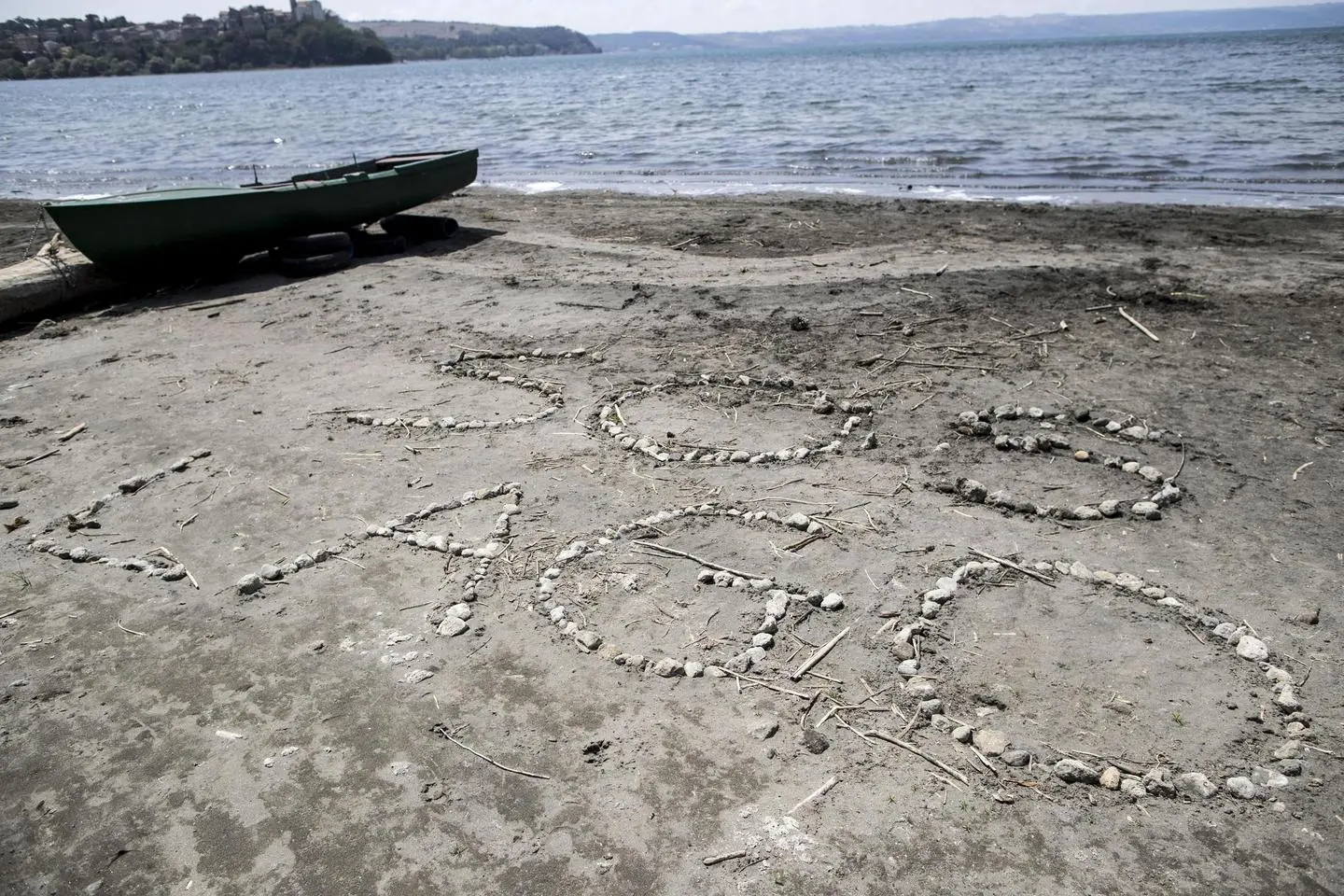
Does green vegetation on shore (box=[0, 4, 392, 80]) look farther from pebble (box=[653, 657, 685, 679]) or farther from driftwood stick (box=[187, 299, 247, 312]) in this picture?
pebble (box=[653, 657, 685, 679])

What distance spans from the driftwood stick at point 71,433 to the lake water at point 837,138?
12772mm

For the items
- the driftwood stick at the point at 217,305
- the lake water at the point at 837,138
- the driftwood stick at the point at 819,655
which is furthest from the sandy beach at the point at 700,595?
the lake water at the point at 837,138

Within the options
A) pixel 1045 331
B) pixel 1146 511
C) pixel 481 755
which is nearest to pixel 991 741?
pixel 481 755

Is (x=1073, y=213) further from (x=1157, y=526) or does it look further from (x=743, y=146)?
(x=743, y=146)

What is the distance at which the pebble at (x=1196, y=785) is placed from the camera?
3.36 metres

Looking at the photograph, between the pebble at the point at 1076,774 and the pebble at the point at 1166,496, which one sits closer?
the pebble at the point at 1076,774

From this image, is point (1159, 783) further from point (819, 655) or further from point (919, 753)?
point (819, 655)

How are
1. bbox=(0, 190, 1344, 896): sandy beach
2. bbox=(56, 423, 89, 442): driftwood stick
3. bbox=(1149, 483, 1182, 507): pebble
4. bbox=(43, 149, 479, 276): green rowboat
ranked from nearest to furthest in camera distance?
bbox=(0, 190, 1344, 896): sandy beach < bbox=(1149, 483, 1182, 507): pebble < bbox=(56, 423, 89, 442): driftwood stick < bbox=(43, 149, 479, 276): green rowboat

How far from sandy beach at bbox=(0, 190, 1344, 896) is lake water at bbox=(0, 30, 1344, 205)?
8785mm

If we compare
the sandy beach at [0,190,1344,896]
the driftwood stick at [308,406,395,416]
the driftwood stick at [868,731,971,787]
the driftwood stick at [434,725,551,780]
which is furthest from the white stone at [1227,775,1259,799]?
the driftwood stick at [308,406,395,416]

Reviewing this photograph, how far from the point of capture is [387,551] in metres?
5.34

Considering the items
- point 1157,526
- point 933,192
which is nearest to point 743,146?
point 933,192

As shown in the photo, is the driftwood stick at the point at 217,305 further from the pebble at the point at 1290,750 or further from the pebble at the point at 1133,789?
the pebble at the point at 1290,750

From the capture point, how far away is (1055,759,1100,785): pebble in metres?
3.46
